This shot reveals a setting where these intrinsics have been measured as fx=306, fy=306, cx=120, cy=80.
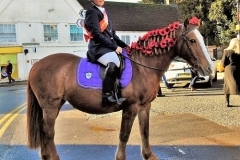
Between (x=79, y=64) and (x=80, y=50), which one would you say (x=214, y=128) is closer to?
(x=79, y=64)

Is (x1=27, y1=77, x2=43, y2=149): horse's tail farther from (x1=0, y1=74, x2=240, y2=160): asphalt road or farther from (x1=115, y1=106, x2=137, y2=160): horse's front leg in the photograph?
(x1=115, y1=106, x2=137, y2=160): horse's front leg

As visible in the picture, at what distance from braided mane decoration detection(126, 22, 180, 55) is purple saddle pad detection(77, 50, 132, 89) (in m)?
0.33

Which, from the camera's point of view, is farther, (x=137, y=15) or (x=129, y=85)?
(x=137, y=15)

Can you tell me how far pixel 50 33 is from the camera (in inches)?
1299

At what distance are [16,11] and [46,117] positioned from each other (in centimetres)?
2918

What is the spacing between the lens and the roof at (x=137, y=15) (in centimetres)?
3897

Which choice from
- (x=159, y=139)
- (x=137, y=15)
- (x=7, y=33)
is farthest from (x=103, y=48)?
(x=137, y=15)

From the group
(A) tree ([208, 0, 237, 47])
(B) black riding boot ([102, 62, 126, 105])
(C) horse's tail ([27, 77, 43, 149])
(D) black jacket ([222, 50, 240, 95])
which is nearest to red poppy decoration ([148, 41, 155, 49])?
(B) black riding boot ([102, 62, 126, 105])

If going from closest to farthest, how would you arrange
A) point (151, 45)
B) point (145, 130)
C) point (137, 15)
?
point (151, 45)
point (145, 130)
point (137, 15)

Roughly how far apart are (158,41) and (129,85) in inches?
33.2

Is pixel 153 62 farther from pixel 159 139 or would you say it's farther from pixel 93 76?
pixel 159 139

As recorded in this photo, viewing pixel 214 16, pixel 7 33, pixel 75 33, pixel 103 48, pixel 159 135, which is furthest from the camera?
pixel 75 33

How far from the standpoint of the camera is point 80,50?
3431 cm

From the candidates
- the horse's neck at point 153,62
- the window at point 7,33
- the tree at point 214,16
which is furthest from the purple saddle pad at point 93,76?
the window at point 7,33
